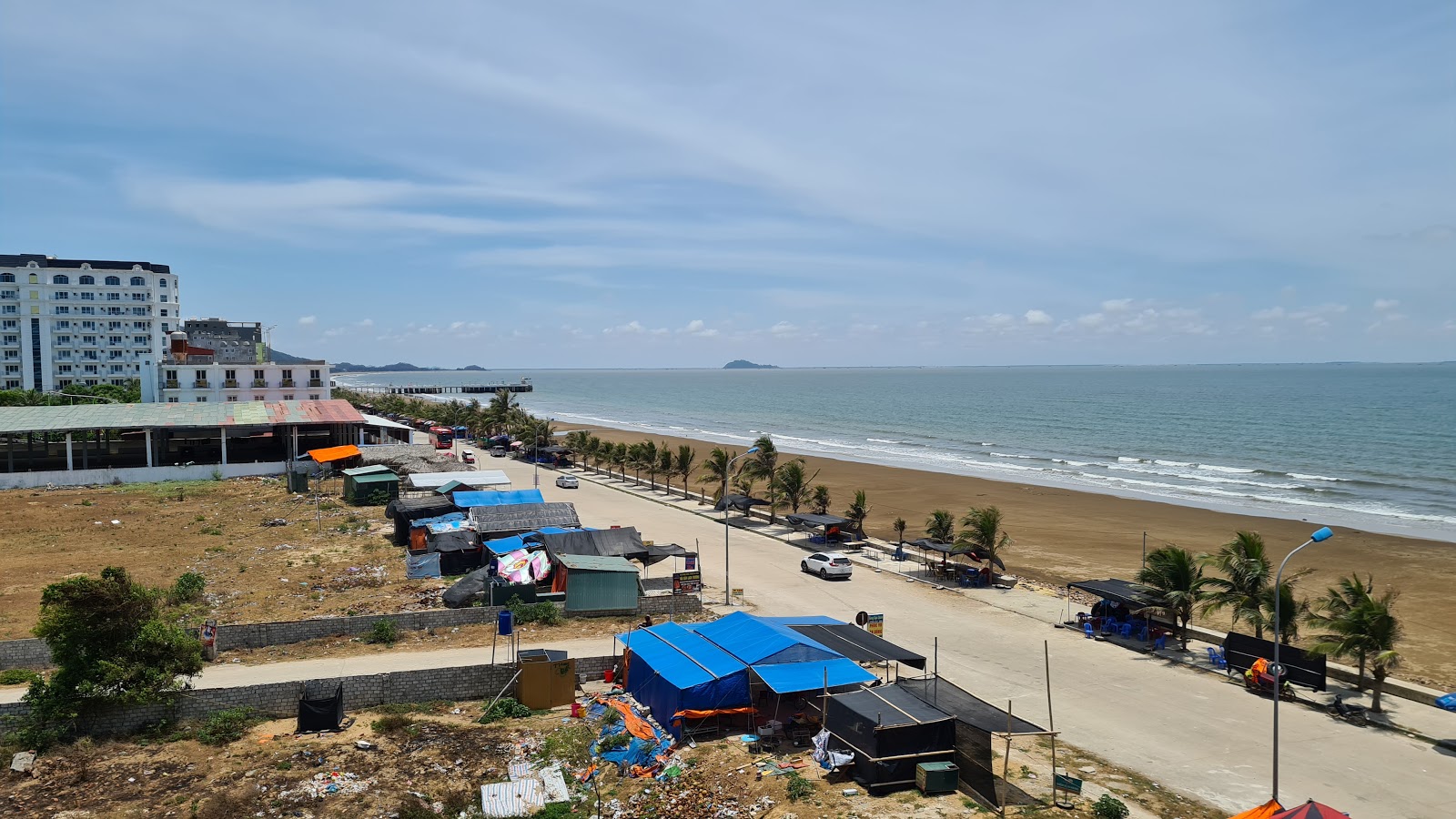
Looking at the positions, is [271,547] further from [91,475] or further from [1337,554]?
[1337,554]

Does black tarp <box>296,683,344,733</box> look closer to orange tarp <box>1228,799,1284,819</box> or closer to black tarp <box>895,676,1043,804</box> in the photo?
black tarp <box>895,676,1043,804</box>

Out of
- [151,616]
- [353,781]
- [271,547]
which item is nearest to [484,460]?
[271,547]

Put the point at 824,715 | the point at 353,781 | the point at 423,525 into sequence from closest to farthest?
1. the point at 353,781
2. the point at 824,715
3. the point at 423,525

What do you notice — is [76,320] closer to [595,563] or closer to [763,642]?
[595,563]

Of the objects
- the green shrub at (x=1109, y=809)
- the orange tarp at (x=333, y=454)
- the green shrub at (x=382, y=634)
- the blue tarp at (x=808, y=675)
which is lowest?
the green shrub at (x=1109, y=809)

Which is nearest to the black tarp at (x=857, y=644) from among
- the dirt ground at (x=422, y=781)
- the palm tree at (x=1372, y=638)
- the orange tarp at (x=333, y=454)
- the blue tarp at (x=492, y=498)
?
the dirt ground at (x=422, y=781)

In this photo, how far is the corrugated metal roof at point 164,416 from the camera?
165ft

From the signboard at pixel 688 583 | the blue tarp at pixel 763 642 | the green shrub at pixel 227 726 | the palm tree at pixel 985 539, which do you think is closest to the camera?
the green shrub at pixel 227 726

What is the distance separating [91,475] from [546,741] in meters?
48.8

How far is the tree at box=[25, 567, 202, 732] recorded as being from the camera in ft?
53.5

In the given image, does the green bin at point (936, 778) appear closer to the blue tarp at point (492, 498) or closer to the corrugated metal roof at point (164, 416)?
the blue tarp at point (492, 498)

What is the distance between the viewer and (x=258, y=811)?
1369 cm

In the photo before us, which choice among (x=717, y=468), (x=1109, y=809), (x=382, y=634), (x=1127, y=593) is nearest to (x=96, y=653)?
(x=382, y=634)

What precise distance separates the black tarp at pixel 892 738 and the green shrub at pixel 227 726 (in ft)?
39.4
